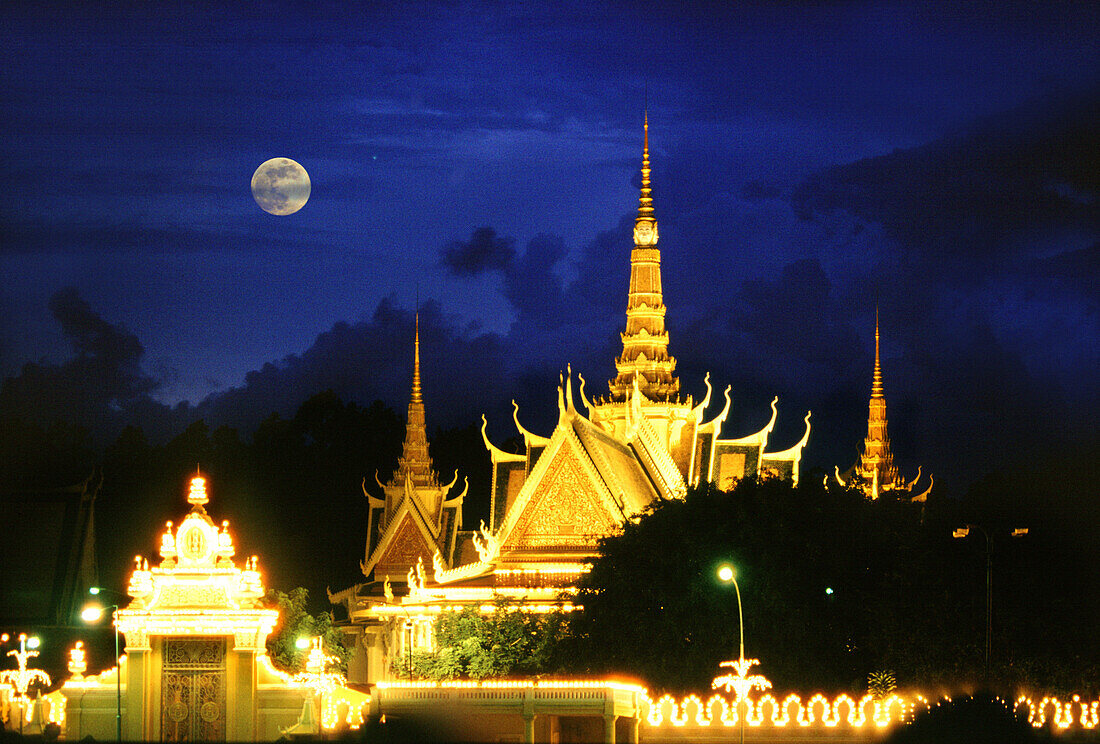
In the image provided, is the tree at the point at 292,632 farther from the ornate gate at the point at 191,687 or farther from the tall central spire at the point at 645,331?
the ornate gate at the point at 191,687

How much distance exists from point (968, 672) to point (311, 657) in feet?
46.8

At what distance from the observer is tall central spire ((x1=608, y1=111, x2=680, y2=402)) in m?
56.7

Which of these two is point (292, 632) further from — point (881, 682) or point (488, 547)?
point (881, 682)

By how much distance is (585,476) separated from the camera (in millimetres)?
48094

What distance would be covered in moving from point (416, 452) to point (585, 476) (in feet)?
105

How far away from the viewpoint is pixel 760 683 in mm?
35906

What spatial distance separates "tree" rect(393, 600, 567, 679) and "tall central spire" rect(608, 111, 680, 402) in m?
13.8

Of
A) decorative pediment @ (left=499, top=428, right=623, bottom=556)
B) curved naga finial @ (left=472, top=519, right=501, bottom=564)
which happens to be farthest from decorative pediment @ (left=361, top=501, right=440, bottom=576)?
decorative pediment @ (left=499, top=428, right=623, bottom=556)

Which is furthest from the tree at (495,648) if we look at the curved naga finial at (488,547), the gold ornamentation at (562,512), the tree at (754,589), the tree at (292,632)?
the tree at (292,632)

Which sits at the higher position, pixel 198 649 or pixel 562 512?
pixel 562 512

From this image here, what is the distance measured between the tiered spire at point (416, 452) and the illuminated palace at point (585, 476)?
6991 millimetres

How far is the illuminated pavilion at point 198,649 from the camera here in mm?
30141

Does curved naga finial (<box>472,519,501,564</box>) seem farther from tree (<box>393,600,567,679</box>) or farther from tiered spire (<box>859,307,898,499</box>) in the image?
tiered spire (<box>859,307,898,499</box>)

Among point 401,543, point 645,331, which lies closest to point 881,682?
point 645,331
